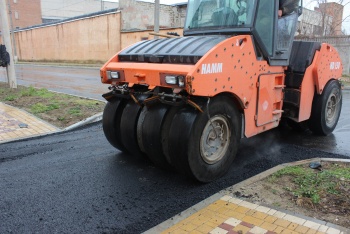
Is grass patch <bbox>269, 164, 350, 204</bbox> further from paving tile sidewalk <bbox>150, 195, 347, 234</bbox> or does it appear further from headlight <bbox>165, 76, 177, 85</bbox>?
headlight <bbox>165, 76, 177, 85</bbox>

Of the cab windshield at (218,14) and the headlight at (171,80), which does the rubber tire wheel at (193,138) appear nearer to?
the headlight at (171,80)

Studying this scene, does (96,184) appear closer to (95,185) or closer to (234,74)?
(95,185)

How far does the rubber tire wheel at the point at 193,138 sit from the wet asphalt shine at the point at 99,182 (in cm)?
21

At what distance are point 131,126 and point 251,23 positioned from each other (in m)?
2.06

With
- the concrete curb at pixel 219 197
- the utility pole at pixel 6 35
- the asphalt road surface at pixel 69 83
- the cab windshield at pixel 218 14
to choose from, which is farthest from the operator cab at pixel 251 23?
the utility pole at pixel 6 35

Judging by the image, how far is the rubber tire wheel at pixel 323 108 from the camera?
6.04m

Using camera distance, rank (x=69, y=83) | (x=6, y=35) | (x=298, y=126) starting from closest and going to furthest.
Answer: (x=298, y=126) → (x=6, y=35) → (x=69, y=83)

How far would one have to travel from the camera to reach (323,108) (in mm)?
6074

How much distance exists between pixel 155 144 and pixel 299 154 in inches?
99.8

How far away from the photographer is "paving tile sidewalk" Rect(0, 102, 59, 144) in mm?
6337

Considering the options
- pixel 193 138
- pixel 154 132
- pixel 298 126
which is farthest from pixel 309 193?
pixel 298 126

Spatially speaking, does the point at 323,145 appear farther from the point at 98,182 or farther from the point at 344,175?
the point at 98,182

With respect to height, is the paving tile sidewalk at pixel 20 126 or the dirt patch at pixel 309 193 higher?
the dirt patch at pixel 309 193

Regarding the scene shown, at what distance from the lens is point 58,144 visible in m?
5.82
